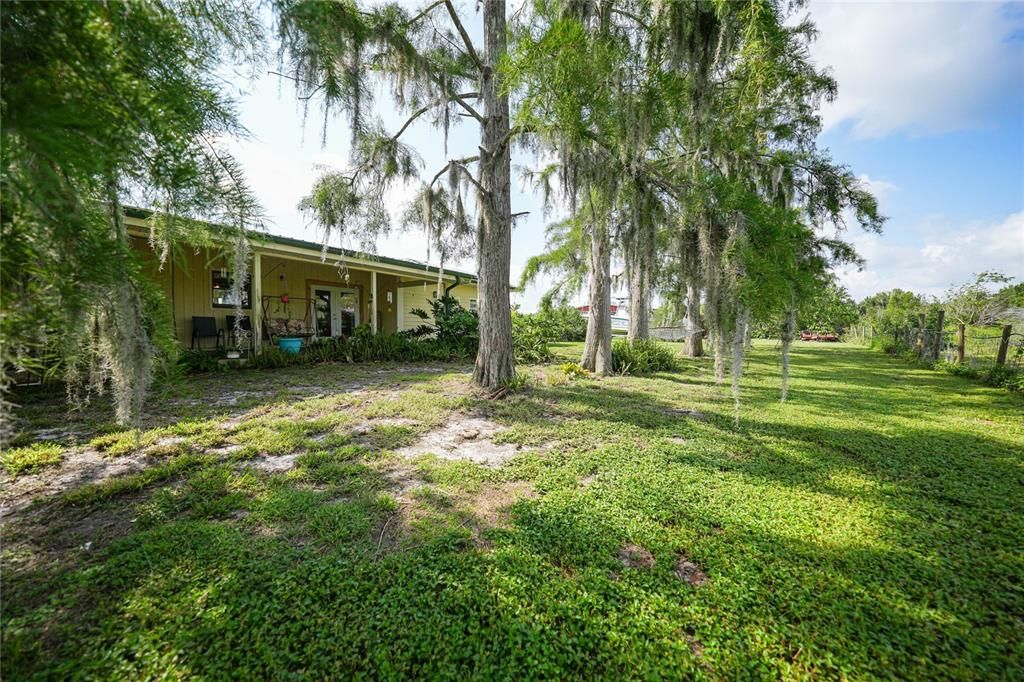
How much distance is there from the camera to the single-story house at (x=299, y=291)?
26.7 ft

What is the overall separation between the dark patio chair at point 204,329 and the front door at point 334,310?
3.01 m

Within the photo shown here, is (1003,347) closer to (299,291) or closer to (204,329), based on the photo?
(299,291)

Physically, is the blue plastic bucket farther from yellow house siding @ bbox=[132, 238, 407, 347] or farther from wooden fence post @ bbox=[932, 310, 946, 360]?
wooden fence post @ bbox=[932, 310, 946, 360]

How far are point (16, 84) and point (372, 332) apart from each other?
31.4 ft

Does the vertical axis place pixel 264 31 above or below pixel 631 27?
below

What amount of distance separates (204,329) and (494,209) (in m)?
7.92

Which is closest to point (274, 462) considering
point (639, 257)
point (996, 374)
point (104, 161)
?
point (104, 161)

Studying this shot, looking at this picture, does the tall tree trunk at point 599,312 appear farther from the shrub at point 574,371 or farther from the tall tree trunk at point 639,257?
the tall tree trunk at point 639,257

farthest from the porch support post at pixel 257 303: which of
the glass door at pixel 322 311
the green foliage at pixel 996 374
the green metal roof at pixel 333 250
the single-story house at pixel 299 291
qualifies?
the green foliage at pixel 996 374

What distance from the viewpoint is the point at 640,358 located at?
8.85m

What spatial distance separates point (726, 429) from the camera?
14.8 ft

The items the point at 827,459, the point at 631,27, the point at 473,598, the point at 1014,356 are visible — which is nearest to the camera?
the point at 473,598

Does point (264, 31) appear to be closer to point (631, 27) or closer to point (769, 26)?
point (769, 26)

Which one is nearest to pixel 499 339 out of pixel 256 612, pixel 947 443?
pixel 256 612
